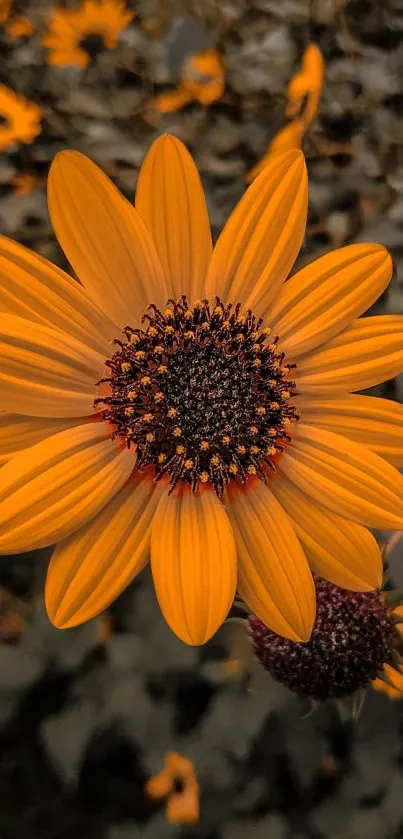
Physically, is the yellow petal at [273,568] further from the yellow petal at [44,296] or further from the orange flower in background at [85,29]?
the orange flower in background at [85,29]

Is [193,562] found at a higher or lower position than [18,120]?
lower

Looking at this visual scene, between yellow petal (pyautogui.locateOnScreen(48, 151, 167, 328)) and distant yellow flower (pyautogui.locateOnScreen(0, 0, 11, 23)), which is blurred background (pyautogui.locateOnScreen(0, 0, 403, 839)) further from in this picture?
yellow petal (pyautogui.locateOnScreen(48, 151, 167, 328))

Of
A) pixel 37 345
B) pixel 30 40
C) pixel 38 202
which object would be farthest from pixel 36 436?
pixel 30 40

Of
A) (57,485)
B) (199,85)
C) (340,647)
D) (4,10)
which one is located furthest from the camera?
(4,10)

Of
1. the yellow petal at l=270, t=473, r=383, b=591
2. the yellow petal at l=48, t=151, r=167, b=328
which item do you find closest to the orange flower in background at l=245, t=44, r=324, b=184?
the yellow petal at l=48, t=151, r=167, b=328

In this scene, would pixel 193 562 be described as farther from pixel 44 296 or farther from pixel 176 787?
pixel 176 787

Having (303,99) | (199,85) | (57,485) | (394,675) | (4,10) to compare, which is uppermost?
(4,10)

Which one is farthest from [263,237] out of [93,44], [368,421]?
[93,44]

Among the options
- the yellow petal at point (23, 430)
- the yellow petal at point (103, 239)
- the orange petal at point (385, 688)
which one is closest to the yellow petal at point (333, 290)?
the yellow petal at point (103, 239)
